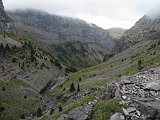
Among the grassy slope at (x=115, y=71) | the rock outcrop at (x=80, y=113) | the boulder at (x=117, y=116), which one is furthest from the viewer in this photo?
the grassy slope at (x=115, y=71)

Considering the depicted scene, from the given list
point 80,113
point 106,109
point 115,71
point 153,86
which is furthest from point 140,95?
point 115,71

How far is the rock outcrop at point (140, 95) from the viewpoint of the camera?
38844mm

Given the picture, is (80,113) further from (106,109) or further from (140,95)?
(140,95)

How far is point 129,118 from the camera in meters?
38.6

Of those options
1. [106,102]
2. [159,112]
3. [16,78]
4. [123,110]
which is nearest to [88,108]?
[106,102]

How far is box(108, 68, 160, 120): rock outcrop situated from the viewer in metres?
38.8

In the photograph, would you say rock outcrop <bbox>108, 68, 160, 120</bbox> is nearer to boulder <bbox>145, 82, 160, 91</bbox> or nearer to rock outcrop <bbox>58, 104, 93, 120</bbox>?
boulder <bbox>145, 82, 160, 91</bbox>

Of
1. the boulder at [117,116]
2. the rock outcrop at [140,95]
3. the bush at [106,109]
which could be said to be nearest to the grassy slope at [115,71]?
the rock outcrop at [140,95]

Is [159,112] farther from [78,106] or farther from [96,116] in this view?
[78,106]

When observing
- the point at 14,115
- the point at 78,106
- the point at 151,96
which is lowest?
the point at 14,115

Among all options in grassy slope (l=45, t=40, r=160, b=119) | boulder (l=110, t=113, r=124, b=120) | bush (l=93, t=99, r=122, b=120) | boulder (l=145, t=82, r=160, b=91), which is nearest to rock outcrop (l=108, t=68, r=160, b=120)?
boulder (l=145, t=82, r=160, b=91)

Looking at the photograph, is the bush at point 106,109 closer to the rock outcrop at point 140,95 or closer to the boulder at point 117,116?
the boulder at point 117,116

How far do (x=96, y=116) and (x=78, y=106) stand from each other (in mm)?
8044

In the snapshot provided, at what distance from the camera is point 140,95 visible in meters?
41.8
